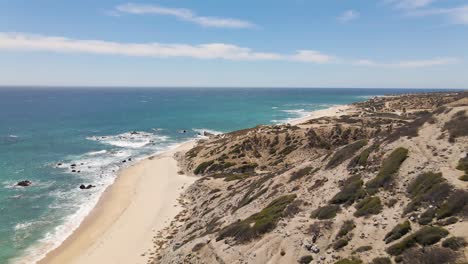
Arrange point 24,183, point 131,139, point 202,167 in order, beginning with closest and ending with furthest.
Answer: point 24,183, point 202,167, point 131,139

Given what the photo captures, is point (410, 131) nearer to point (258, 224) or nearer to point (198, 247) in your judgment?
point (258, 224)

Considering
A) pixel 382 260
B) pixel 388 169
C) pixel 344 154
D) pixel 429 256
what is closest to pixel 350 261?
pixel 382 260

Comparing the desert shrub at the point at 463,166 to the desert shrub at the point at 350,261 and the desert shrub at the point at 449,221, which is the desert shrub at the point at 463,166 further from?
the desert shrub at the point at 350,261

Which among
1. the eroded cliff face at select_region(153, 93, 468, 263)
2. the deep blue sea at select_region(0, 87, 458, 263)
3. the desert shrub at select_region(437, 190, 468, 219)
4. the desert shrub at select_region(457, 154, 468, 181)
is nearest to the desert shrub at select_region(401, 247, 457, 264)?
the eroded cliff face at select_region(153, 93, 468, 263)

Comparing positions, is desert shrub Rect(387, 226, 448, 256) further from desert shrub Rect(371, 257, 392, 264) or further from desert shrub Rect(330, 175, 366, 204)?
desert shrub Rect(330, 175, 366, 204)

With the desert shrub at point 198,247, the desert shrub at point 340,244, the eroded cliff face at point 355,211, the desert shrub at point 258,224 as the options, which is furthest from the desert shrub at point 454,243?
the desert shrub at point 198,247

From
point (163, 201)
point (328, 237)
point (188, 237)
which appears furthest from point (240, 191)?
point (328, 237)

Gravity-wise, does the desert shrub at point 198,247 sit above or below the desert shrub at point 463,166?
below
